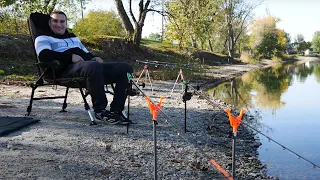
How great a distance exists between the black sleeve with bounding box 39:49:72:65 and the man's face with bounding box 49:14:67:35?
0.49 m

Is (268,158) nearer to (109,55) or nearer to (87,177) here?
(87,177)

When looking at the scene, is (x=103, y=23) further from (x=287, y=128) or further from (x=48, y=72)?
(x=48, y=72)

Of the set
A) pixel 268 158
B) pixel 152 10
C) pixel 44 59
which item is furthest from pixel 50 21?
pixel 152 10

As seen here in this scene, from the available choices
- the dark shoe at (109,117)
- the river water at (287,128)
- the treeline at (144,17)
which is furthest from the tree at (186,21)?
the dark shoe at (109,117)

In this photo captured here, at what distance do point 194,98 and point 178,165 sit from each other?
5556mm

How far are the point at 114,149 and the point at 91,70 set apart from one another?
1154 mm

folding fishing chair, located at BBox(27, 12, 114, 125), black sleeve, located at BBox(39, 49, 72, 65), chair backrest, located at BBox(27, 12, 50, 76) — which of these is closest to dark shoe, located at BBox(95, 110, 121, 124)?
folding fishing chair, located at BBox(27, 12, 114, 125)

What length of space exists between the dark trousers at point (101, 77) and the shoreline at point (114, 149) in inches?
13.5

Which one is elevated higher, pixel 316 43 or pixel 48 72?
pixel 316 43

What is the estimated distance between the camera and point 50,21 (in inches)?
206

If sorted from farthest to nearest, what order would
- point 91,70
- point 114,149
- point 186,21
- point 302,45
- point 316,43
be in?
point 316,43
point 302,45
point 186,21
point 91,70
point 114,149

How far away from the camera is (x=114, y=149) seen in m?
3.81

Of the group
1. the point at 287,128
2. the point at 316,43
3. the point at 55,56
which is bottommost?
the point at 287,128

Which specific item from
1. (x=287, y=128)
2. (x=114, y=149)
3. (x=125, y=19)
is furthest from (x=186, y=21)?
(x=114, y=149)
